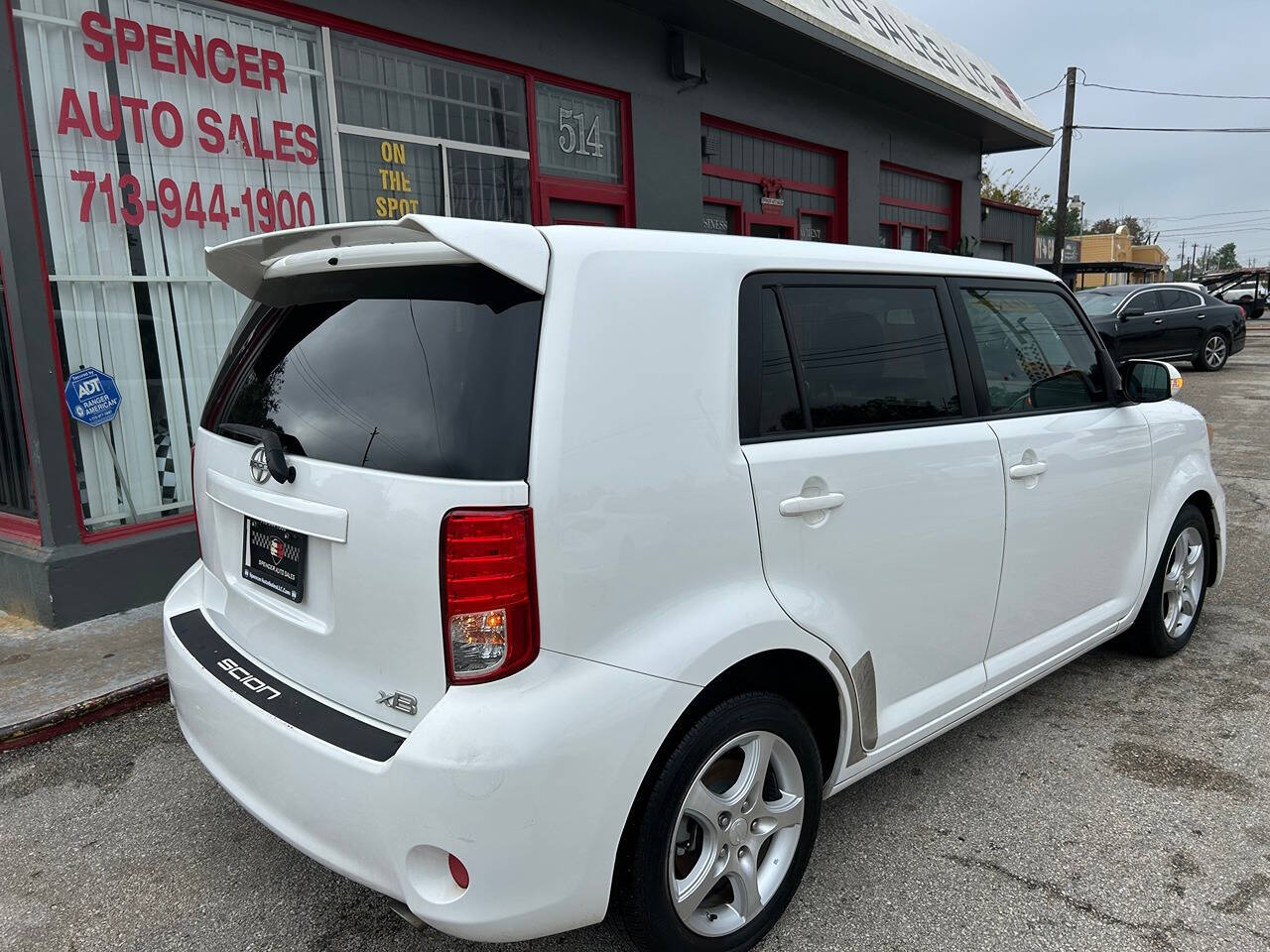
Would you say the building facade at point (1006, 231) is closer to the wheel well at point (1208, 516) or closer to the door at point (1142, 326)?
the door at point (1142, 326)

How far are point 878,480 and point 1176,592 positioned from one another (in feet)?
8.19

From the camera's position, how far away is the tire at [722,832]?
197 cm

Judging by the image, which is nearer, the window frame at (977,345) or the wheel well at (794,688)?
the wheel well at (794,688)

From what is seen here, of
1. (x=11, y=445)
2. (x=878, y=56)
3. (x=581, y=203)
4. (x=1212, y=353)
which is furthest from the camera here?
(x=1212, y=353)

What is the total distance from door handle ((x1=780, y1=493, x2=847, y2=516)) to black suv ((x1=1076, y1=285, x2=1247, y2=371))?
14558 mm

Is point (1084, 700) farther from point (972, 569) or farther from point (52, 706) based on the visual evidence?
point (52, 706)

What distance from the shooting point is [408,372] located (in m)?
1.96

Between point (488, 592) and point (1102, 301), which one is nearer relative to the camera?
point (488, 592)

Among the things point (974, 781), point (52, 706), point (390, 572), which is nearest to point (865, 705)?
point (974, 781)

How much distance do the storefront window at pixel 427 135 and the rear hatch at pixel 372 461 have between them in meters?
3.98

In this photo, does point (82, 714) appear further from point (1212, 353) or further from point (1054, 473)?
point (1212, 353)

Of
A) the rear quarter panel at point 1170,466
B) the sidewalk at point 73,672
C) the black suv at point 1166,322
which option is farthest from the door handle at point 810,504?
the black suv at point 1166,322

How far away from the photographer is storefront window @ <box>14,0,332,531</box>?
184 inches

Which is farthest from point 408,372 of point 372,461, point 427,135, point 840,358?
point 427,135
